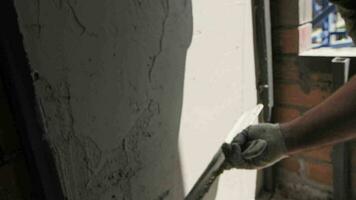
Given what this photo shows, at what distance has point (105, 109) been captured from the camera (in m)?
0.87

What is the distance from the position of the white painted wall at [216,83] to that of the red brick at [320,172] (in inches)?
16.4

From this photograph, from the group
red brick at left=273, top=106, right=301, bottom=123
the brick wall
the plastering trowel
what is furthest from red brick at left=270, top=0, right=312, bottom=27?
the plastering trowel

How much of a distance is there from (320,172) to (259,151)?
863mm

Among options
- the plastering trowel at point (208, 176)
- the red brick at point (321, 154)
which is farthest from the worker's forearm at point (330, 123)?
the red brick at point (321, 154)

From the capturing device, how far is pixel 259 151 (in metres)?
1.19

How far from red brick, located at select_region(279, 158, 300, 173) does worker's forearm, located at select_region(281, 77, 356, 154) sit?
87 cm

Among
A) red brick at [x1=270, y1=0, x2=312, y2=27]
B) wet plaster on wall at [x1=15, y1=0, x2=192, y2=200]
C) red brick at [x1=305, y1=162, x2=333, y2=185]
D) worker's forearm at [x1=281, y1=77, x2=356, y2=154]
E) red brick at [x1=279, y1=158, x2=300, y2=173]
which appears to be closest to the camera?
wet plaster on wall at [x1=15, y1=0, x2=192, y2=200]

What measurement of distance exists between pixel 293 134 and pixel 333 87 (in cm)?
64

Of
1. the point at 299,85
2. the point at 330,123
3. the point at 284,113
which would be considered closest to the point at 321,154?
the point at 284,113

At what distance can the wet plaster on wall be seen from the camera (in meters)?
0.72

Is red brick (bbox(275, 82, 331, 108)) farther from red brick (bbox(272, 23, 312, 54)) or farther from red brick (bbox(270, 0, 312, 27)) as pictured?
red brick (bbox(270, 0, 312, 27))

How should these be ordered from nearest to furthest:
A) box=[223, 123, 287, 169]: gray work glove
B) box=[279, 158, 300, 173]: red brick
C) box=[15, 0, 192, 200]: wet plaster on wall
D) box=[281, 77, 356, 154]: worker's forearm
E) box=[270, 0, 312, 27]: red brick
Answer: box=[15, 0, 192, 200]: wet plaster on wall → box=[281, 77, 356, 154]: worker's forearm → box=[223, 123, 287, 169]: gray work glove → box=[270, 0, 312, 27]: red brick → box=[279, 158, 300, 173]: red brick

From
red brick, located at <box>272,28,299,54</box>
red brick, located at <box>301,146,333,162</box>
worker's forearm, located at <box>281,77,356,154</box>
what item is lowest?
red brick, located at <box>301,146,333,162</box>

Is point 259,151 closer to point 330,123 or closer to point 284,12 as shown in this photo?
point 330,123
